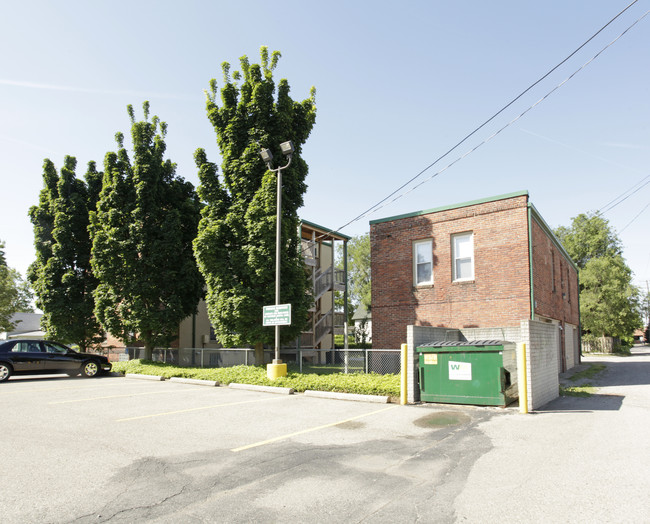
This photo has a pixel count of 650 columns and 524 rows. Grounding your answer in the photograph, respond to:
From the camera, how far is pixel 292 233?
17.4 metres

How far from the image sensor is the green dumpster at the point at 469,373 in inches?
386

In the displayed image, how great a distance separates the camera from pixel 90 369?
59.9 ft

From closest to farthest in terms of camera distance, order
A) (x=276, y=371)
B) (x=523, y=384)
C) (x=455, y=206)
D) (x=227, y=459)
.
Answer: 1. (x=227, y=459)
2. (x=523, y=384)
3. (x=276, y=371)
4. (x=455, y=206)

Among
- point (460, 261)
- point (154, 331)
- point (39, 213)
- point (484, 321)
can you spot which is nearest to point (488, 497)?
point (484, 321)

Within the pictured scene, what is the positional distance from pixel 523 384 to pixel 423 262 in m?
7.90

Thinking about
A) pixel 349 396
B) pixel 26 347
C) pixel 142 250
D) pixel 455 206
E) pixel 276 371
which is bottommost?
pixel 349 396

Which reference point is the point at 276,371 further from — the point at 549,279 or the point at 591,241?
the point at 591,241

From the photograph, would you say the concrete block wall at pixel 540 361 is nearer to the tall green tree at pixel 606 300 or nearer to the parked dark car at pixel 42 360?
the parked dark car at pixel 42 360

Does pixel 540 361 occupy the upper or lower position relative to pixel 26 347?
upper

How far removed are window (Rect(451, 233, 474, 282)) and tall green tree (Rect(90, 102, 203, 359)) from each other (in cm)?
1161

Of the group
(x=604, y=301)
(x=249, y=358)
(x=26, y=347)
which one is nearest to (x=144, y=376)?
(x=249, y=358)

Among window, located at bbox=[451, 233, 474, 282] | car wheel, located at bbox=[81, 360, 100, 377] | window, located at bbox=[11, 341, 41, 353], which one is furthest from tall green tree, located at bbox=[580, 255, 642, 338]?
window, located at bbox=[11, 341, 41, 353]

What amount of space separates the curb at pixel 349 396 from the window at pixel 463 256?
644 centimetres

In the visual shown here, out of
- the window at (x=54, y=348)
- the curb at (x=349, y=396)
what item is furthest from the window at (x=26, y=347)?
the curb at (x=349, y=396)
